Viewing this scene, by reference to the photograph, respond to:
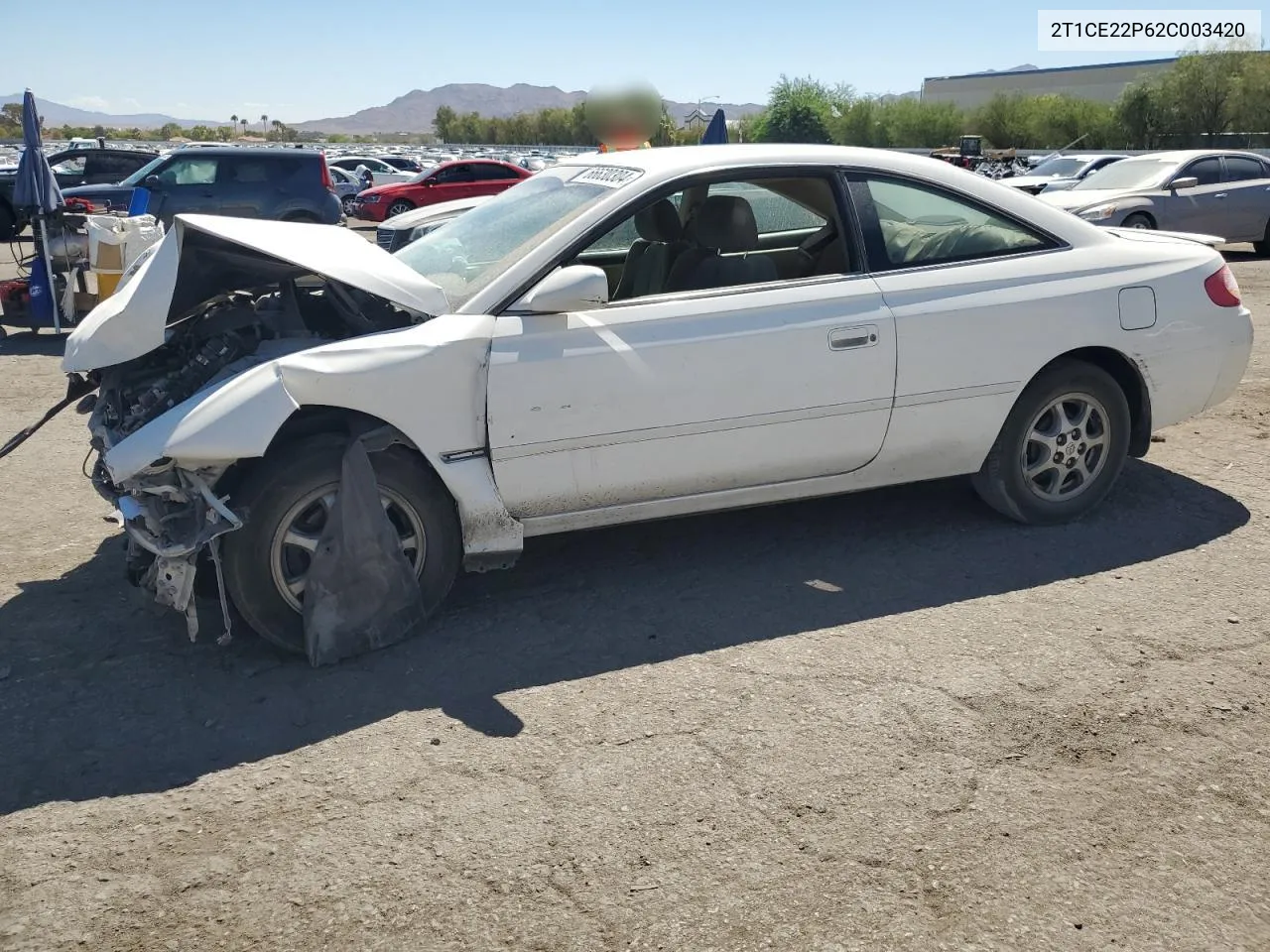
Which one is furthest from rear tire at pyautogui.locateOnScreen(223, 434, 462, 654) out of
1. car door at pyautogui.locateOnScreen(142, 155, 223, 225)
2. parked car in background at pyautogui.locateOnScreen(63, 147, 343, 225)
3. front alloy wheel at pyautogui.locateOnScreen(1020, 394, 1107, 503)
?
car door at pyautogui.locateOnScreen(142, 155, 223, 225)

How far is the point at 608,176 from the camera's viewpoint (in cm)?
459

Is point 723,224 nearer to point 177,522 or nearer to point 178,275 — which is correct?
point 178,275

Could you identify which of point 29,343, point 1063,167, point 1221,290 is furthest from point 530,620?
point 1063,167

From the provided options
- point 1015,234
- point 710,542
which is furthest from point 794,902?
point 1015,234

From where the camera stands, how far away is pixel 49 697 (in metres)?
3.74

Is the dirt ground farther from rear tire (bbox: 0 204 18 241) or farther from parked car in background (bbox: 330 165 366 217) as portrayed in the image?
parked car in background (bbox: 330 165 366 217)

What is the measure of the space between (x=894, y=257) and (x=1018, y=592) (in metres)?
1.44

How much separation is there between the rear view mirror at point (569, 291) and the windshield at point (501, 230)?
25cm

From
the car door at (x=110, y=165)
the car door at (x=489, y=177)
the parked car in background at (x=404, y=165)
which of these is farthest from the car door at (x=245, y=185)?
the parked car in background at (x=404, y=165)

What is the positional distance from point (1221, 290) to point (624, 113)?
5255 millimetres

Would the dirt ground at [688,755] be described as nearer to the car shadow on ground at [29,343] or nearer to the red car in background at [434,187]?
the car shadow on ground at [29,343]

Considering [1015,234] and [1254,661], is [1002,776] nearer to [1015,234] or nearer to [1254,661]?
[1254,661]

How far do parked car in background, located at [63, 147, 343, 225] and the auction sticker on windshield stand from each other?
44.5ft

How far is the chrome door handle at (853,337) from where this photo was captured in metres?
4.40
